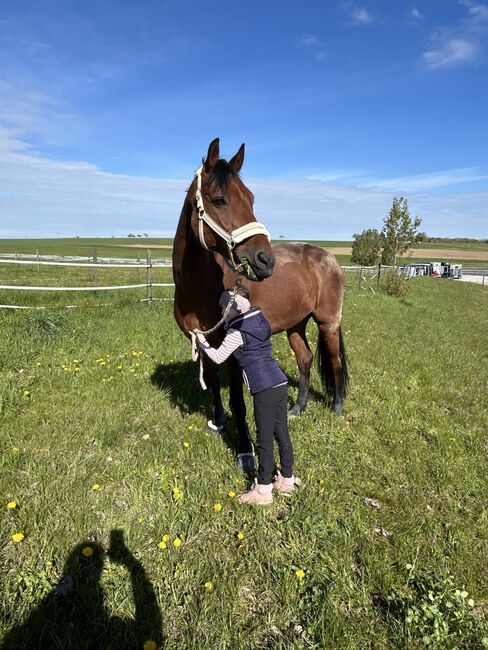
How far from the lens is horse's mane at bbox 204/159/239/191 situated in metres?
2.99

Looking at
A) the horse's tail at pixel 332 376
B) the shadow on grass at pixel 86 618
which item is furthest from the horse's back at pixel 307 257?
the shadow on grass at pixel 86 618

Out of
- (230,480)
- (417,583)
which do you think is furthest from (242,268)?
(417,583)

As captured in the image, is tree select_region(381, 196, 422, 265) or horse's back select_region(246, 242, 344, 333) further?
tree select_region(381, 196, 422, 265)

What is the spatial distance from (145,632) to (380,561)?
1.52m

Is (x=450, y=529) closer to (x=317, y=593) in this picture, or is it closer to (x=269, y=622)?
(x=317, y=593)

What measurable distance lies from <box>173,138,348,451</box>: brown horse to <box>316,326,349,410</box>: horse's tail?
0.01 metres

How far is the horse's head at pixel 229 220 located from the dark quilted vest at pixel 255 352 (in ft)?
1.08

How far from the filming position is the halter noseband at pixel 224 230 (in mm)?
2887

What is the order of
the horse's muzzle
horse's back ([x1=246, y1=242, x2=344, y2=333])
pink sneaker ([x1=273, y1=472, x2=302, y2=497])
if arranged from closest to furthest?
the horse's muzzle
pink sneaker ([x1=273, y1=472, x2=302, y2=497])
horse's back ([x1=246, y1=242, x2=344, y2=333])

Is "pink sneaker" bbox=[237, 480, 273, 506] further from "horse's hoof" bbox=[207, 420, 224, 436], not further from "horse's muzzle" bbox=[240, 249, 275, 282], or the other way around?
"horse's muzzle" bbox=[240, 249, 275, 282]

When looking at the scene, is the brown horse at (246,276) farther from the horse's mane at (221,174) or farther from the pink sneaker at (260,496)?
the pink sneaker at (260,496)

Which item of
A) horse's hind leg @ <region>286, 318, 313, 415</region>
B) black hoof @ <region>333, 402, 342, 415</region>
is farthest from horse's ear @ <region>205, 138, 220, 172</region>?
black hoof @ <region>333, 402, 342, 415</region>

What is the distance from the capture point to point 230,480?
11.3ft

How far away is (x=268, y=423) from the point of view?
303cm
